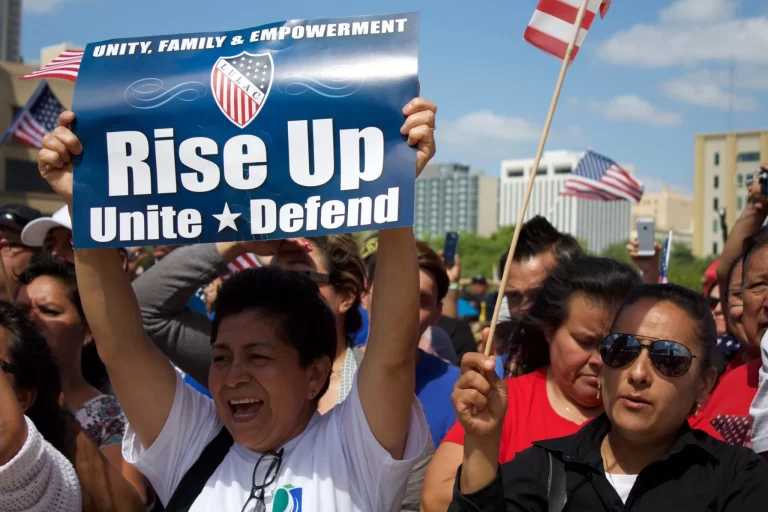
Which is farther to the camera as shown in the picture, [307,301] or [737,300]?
[737,300]

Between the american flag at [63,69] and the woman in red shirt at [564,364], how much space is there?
2.00 m

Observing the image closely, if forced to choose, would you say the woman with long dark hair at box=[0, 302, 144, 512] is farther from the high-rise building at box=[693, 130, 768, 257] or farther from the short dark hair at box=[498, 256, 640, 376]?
A: the high-rise building at box=[693, 130, 768, 257]

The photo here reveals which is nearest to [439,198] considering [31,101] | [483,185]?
[483,185]

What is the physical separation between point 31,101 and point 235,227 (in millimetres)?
8632

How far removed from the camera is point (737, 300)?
3934mm

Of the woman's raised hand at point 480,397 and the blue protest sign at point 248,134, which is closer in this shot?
the woman's raised hand at point 480,397

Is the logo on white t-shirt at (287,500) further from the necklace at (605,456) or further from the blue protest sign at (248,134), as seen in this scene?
the necklace at (605,456)

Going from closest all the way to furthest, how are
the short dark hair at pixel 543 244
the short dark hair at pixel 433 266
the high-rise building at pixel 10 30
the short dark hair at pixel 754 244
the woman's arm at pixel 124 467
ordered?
the woman's arm at pixel 124 467
the short dark hair at pixel 754 244
the short dark hair at pixel 433 266
the short dark hair at pixel 543 244
the high-rise building at pixel 10 30

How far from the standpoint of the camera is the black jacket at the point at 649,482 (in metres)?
2.44

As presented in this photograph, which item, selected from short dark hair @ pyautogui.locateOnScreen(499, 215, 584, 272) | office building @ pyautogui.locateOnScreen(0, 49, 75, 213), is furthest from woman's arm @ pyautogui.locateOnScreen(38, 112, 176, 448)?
office building @ pyautogui.locateOnScreen(0, 49, 75, 213)

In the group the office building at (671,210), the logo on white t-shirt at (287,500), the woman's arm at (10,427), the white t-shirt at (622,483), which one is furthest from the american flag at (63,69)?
the office building at (671,210)

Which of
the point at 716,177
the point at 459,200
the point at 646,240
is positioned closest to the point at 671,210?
the point at 459,200

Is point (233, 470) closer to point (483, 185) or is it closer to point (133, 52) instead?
point (133, 52)

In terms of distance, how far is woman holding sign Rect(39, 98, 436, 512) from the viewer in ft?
8.82
